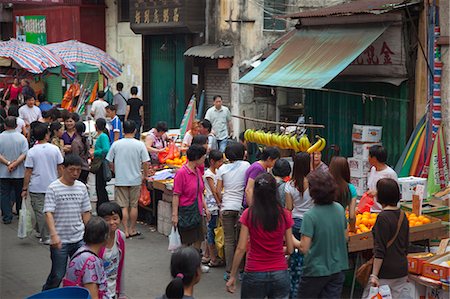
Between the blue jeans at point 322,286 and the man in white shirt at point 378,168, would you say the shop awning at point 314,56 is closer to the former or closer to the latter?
the man in white shirt at point 378,168

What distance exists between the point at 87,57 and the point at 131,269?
1179 centimetres

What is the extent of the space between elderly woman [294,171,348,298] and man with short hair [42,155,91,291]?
2.51 metres

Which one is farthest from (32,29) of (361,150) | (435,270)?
(435,270)

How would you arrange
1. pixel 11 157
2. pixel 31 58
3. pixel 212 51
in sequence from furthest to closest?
pixel 31 58, pixel 212 51, pixel 11 157

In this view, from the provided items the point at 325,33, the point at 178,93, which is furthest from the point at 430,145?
the point at 178,93

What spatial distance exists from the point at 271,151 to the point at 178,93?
12.5 metres

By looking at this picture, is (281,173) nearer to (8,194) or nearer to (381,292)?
(381,292)

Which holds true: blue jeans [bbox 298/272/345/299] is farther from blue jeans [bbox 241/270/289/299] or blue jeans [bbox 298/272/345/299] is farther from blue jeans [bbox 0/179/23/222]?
blue jeans [bbox 0/179/23/222]

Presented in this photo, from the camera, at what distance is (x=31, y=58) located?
1980cm

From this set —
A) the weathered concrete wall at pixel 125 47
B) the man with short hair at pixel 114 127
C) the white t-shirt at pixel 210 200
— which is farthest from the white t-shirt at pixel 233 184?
the weathered concrete wall at pixel 125 47

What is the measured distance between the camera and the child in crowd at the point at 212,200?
973 cm

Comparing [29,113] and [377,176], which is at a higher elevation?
[29,113]

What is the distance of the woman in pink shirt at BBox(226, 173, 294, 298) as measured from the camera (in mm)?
6574

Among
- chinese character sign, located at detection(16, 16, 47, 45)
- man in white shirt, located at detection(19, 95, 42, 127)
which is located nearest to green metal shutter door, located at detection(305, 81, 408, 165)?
man in white shirt, located at detection(19, 95, 42, 127)
